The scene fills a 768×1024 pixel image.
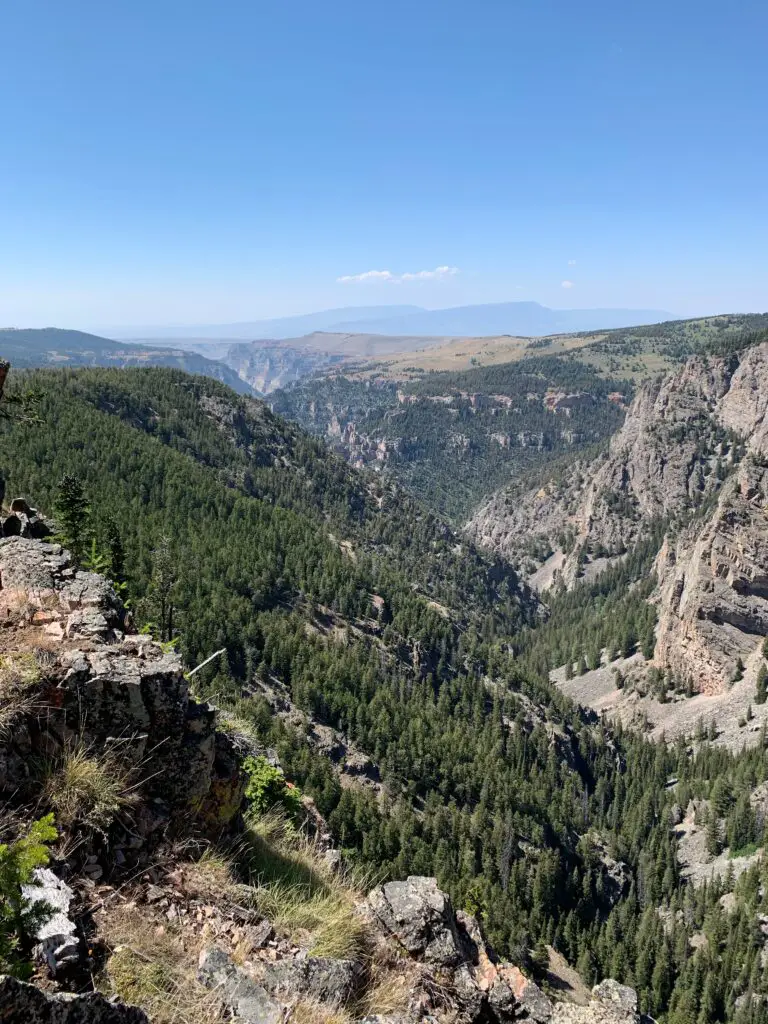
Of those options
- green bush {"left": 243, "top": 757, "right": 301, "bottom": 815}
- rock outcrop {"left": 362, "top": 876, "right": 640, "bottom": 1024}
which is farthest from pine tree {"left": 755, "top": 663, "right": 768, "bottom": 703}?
rock outcrop {"left": 362, "top": 876, "right": 640, "bottom": 1024}

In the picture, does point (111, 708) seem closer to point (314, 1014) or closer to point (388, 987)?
point (314, 1014)

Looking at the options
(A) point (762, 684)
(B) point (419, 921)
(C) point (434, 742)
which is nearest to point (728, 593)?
(A) point (762, 684)

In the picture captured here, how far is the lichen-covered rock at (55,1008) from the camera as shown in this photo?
20.1ft

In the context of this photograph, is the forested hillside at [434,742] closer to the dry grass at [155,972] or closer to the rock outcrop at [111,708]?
the rock outcrop at [111,708]

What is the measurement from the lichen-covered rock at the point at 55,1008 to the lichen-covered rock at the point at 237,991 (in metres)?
1.86

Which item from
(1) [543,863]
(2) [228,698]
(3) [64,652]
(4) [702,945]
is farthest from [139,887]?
(4) [702,945]

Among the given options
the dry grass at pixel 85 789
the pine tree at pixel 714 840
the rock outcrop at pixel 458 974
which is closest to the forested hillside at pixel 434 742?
the pine tree at pixel 714 840

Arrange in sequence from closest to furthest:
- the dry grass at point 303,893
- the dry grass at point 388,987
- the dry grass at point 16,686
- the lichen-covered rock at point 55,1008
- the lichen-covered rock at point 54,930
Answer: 1. the lichen-covered rock at point 55,1008
2. the lichen-covered rock at point 54,930
3. the dry grass at point 388,987
4. the dry grass at point 16,686
5. the dry grass at point 303,893

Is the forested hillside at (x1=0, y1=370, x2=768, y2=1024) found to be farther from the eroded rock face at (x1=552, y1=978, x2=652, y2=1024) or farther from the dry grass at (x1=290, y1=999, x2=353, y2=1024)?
the dry grass at (x1=290, y1=999, x2=353, y2=1024)

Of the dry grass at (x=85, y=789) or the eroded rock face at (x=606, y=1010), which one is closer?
the dry grass at (x=85, y=789)

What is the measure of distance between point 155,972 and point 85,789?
146 inches

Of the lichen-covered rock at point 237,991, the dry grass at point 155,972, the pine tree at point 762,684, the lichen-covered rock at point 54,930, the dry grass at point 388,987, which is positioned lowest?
the pine tree at point 762,684

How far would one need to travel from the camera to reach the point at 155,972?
29.7ft

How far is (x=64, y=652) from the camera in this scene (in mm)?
13117
